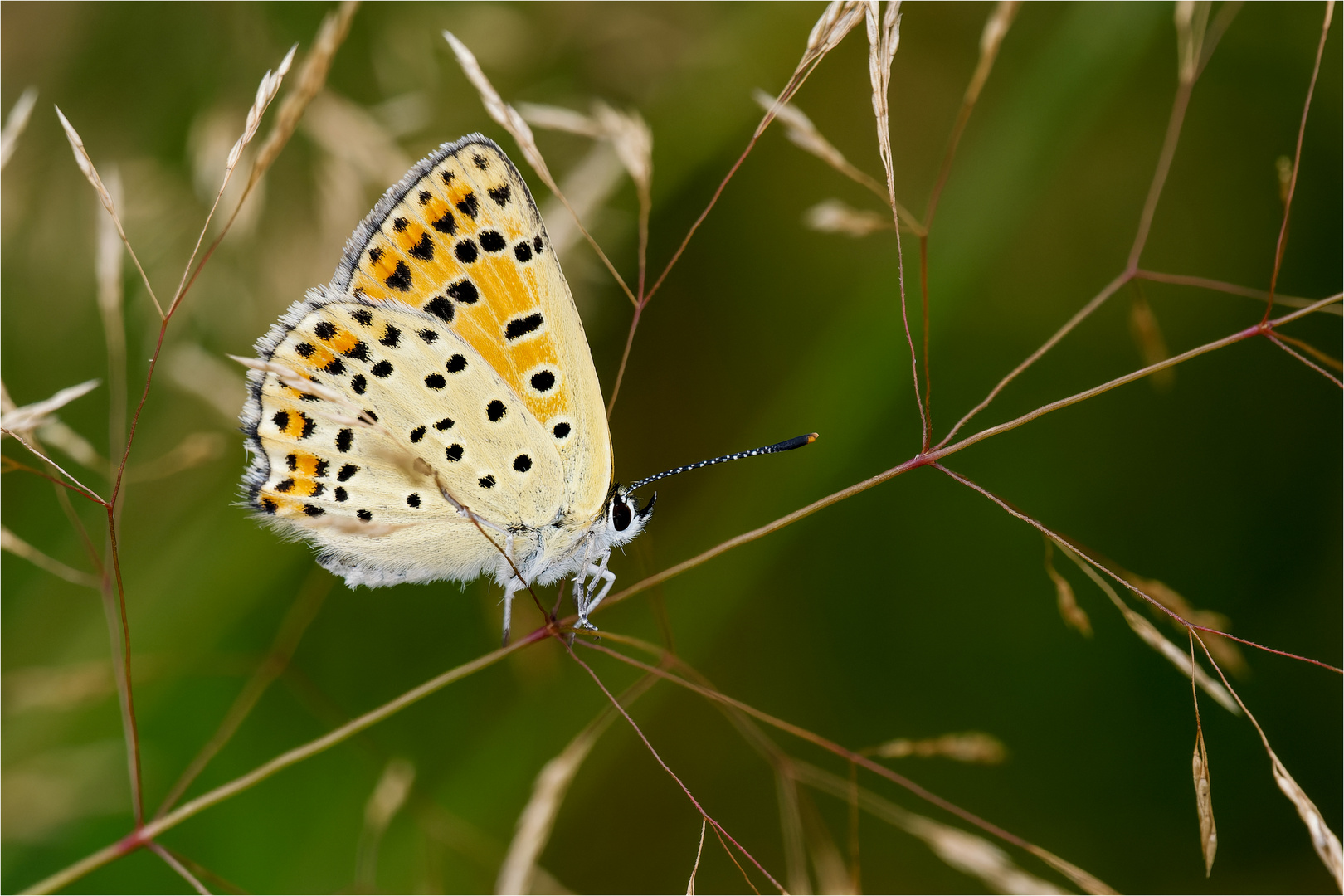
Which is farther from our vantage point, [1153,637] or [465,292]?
[465,292]

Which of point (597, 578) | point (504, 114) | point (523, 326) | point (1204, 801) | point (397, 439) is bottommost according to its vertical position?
point (1204, 801)

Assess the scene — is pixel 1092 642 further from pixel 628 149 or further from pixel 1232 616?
pixel 628 149

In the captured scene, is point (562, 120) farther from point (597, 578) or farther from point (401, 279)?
point (597, 578)

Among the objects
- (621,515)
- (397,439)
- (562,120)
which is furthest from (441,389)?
(562,120)

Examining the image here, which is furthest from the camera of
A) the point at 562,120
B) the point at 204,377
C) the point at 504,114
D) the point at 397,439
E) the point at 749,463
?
the point at 749,463

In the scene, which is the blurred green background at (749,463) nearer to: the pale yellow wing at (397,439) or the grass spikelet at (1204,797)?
the pale yellow wing at (397,439)

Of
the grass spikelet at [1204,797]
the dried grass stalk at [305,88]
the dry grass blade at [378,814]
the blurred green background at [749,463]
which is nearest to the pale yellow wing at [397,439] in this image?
the dried grass stalk at [305,88]
